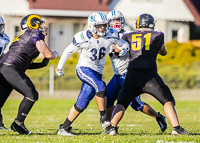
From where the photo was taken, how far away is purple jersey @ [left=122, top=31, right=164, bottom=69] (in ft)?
21.4

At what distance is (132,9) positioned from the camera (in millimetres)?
25469

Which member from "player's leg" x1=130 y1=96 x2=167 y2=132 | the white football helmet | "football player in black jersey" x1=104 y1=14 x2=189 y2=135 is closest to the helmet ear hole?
"football player in black jersey" x1=104 y1=14 x2=189 y2=135

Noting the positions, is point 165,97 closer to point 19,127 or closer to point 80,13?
point 19,127

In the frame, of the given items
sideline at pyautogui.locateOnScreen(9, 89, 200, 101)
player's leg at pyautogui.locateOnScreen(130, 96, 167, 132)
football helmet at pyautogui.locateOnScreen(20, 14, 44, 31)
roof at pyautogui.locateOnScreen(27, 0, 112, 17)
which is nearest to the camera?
football helmet at pyautogui.locateOnScreen(20, 14, 44, 31)

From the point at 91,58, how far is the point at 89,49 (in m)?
0.15

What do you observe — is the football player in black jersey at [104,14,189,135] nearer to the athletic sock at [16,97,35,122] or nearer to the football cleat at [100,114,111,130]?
the football cleat at [100,114,111,130]

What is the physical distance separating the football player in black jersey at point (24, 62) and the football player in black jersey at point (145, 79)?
3.81 feet

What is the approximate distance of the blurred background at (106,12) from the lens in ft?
64.8

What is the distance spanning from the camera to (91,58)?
6.77 m

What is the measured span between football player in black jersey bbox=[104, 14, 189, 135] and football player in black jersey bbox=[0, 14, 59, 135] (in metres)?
1.16

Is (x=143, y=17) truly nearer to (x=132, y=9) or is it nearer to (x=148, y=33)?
(x=148, y=33)

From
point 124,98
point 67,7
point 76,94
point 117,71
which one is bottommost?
point 76,94

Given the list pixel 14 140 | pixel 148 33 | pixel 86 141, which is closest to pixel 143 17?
pixel 148 33

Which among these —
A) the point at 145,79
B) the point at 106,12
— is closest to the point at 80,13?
the point at 106,12
